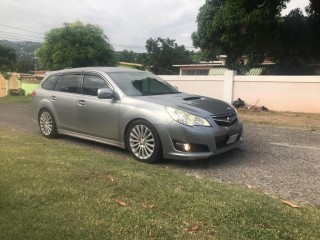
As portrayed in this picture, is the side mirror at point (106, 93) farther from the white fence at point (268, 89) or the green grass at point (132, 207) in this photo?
the white fence at point (268, 89)

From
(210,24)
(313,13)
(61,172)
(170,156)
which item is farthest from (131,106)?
(313,13)

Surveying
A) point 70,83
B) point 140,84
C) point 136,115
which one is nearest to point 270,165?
point 136,115

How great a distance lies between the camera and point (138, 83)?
22.7 feet

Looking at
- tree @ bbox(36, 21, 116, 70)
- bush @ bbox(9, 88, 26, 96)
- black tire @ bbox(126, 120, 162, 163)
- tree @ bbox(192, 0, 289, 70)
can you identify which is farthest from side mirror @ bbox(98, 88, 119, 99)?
bush @ bbox(9, 88, 26, 96)

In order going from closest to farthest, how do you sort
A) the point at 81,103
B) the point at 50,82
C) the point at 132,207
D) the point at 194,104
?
the point at 132,207
the point at 194,104
the point at 81,103
the point at 50,82

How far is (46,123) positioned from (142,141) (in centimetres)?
300

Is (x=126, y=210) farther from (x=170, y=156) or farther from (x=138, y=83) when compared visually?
(x=138, y=83)

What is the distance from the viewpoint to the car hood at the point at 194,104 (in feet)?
18.8

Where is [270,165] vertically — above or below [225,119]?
below

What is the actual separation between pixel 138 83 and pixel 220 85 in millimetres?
10447

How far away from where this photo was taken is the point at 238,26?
15.3 m

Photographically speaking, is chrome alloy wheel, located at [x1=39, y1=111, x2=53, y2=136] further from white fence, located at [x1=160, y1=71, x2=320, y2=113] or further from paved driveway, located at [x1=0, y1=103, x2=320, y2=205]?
white fence, located at [x1=160, y1=71, x2=320, y2=113]

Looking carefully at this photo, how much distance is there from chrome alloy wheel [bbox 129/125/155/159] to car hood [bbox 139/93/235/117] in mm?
524

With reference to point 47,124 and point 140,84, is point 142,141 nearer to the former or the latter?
point 140,84
